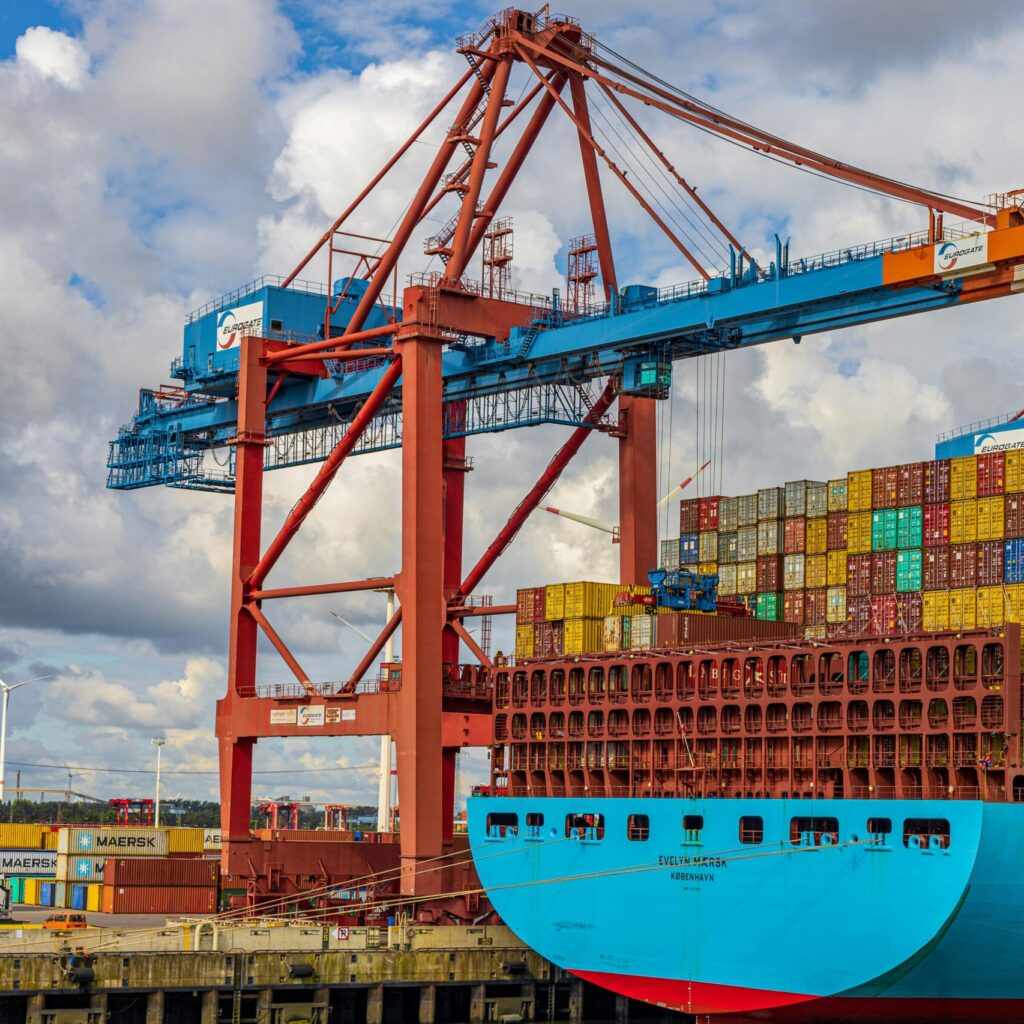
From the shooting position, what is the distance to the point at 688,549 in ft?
186

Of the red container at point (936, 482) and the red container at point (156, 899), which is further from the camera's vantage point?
the red container at point (156, 899)

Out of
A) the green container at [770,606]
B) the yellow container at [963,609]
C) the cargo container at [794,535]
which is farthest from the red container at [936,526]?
the green container at [770,606]

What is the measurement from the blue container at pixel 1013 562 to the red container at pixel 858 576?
14.2ft

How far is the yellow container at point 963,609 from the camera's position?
46.4 meters

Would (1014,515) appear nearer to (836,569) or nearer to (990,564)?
(990,564)

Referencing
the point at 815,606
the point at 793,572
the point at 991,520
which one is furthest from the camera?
the point at 793,572

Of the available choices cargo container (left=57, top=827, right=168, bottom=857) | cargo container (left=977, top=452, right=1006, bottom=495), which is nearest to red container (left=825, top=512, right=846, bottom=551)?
cargo container (left=977, top=452, right=1006, bottom=495)

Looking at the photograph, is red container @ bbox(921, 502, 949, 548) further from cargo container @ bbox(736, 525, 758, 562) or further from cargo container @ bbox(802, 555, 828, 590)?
cargo container @ bbox(736, 525, 758, 562)

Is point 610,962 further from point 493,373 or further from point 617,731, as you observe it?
point 493,373

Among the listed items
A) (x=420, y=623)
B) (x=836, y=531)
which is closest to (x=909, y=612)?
(x=836, y=531)

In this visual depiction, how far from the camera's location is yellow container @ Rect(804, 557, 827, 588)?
169 feet

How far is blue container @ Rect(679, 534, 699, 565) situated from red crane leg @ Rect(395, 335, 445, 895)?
25.1ft

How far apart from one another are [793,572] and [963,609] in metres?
6.74

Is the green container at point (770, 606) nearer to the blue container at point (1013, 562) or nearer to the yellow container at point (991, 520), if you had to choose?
the yellow container at point (991, 520)
